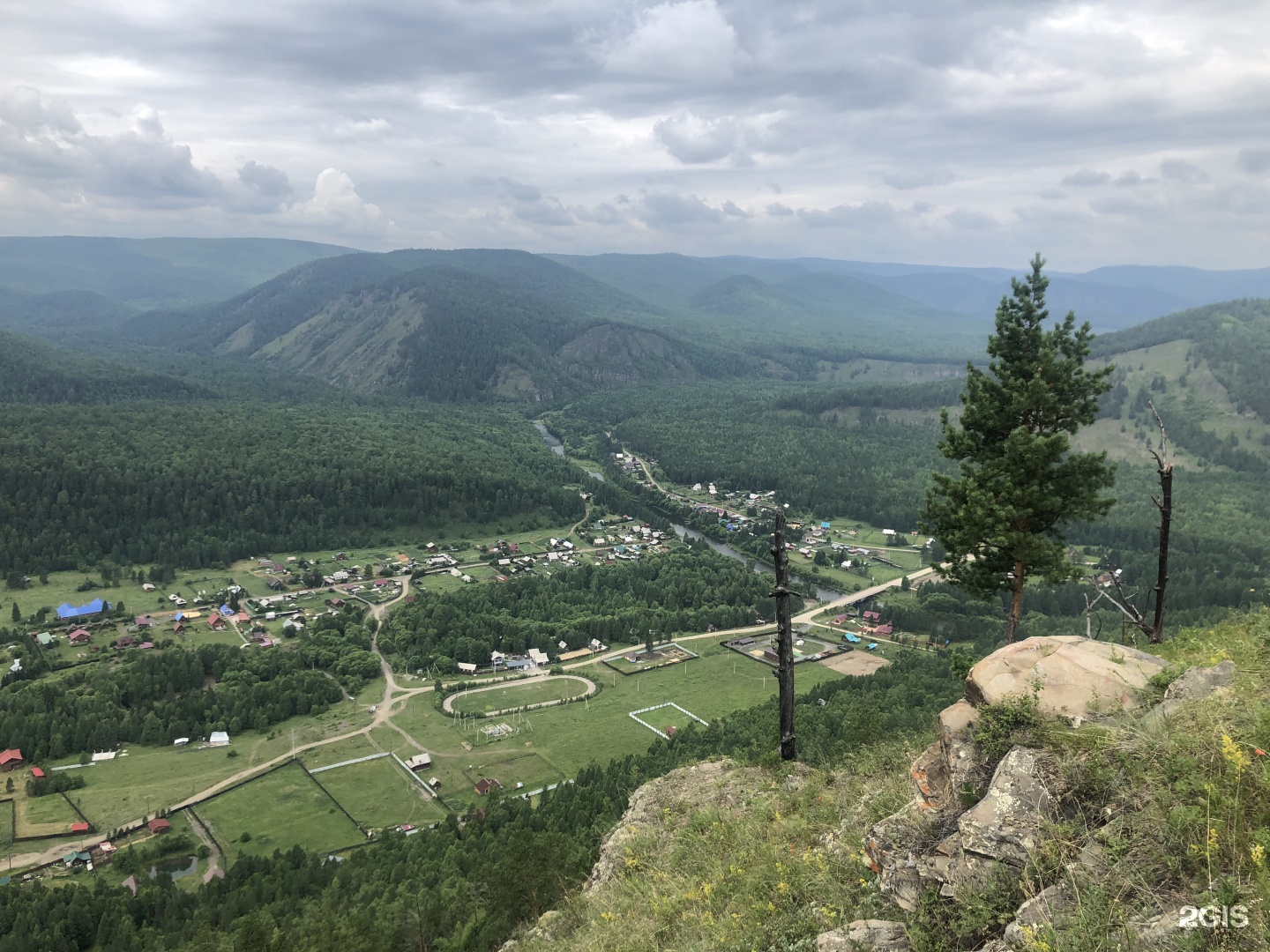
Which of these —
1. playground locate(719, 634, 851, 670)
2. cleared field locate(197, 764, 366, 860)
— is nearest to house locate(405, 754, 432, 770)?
cleared field locate(197, 764, 366, 860)

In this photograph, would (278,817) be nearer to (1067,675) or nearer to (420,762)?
A: (420,762)

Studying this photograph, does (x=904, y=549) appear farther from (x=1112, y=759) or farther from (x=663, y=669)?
(x=1112, y=759)

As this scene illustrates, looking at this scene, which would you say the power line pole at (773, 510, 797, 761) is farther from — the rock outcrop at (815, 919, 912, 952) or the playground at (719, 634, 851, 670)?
the playground at (719, 634, 851, 670)

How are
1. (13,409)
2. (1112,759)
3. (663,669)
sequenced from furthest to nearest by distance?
1. (13,409)
2. (663,669)
3. (1112,759)

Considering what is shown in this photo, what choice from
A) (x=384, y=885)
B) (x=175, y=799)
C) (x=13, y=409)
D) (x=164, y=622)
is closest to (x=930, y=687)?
(x=384, y=885)

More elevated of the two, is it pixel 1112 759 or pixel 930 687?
pixel 1112 759

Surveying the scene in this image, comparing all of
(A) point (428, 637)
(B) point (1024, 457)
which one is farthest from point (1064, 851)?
(A) point (428, 637)

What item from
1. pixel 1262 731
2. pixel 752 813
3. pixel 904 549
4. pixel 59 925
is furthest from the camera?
pixel 904 549
